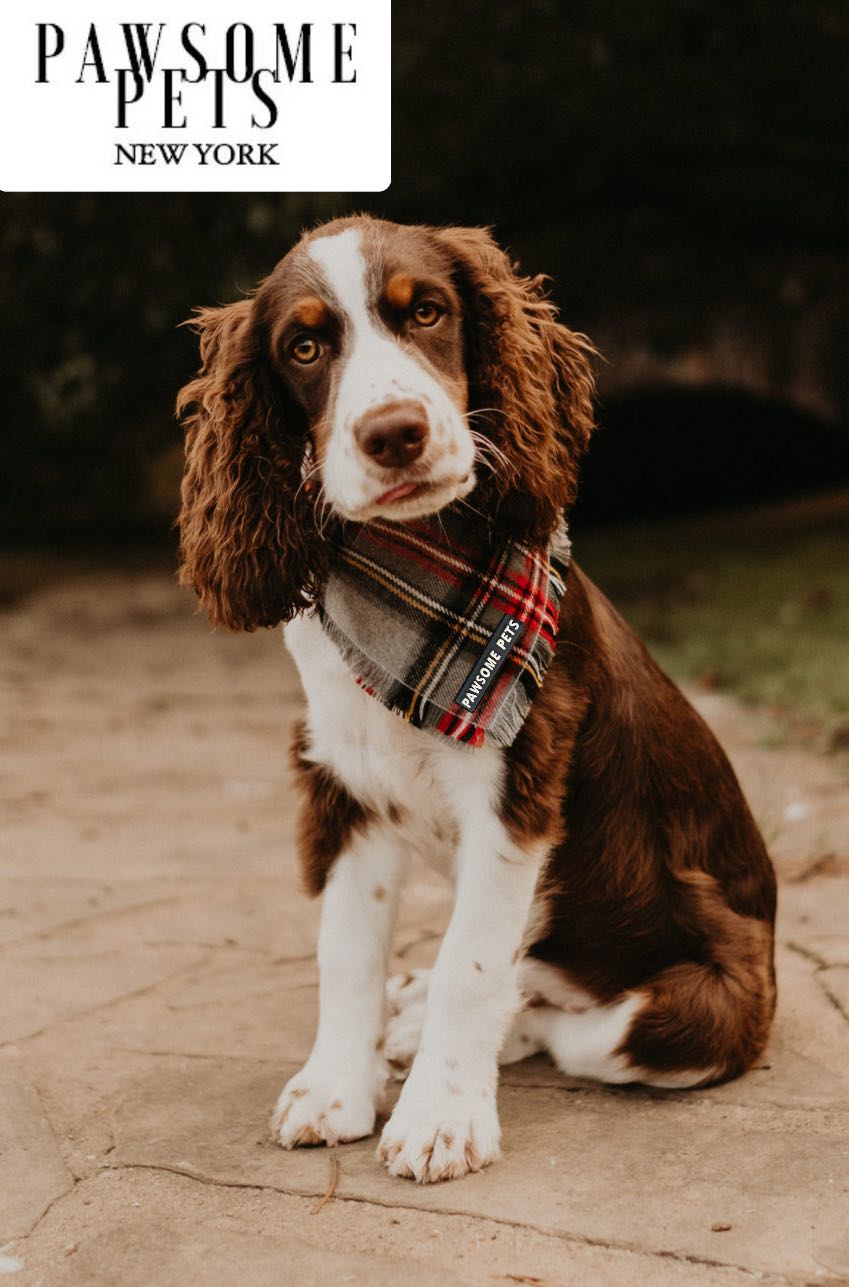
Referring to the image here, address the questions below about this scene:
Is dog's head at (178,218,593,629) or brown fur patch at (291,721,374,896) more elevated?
dog's head at (178,218,593,629)

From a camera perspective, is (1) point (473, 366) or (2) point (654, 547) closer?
(1) point (473, 366)

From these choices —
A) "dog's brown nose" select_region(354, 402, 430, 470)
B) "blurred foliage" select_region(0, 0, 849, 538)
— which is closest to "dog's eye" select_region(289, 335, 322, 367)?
"dog's brown nose" select_region(354, 402, 430, 470)

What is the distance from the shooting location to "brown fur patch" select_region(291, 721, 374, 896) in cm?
277

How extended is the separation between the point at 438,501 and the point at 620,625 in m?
0.67

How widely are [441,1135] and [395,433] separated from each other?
1.19 m

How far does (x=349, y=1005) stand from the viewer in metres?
2.68

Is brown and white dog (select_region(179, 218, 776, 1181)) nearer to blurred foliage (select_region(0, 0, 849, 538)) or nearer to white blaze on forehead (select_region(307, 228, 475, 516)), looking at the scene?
white blaze on forehead (select_region(307, 228, 475, 516))

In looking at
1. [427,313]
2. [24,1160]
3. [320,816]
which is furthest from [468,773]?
[24,1160]

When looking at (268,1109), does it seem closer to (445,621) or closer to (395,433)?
(445,621)

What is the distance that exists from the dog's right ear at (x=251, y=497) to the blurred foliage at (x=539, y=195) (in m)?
5.11

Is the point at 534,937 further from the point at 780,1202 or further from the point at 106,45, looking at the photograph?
the point at 106,45

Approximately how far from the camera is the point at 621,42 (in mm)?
7477

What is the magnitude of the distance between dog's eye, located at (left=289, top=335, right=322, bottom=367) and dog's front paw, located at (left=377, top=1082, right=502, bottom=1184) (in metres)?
1.33

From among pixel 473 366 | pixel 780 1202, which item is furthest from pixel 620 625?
pixel 780 1202
